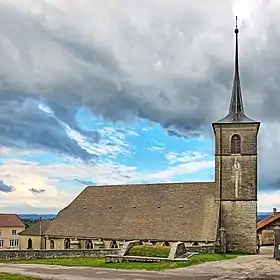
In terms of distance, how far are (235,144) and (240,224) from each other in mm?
6525

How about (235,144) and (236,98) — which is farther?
(236,98)

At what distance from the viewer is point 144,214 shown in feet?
160

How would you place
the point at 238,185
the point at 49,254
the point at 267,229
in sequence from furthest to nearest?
the point at 267,229 → the point at 238,185 → the point at 49,254

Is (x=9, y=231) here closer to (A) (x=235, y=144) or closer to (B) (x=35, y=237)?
(B) (x=35, y=237)

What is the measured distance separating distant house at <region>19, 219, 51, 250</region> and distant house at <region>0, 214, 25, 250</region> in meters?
32.5

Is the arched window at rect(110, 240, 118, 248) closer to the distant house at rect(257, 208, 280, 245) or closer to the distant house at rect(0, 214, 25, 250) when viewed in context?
the distant house at rect(257, 208, 280, 245)

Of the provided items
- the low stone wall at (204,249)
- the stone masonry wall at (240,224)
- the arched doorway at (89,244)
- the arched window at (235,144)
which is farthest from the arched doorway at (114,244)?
the arched window at (235,144)

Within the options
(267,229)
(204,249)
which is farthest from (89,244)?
(267,229)

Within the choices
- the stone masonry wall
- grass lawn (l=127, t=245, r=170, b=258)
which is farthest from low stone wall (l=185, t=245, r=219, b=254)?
grass lawn (l=127, t=245, r=170, b=258)

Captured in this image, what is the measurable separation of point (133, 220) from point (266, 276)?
22.7m

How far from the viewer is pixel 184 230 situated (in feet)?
150

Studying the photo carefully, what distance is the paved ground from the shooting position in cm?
2598

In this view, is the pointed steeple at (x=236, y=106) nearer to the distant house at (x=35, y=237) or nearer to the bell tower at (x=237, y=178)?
the bell tower at (x=237, y=178)

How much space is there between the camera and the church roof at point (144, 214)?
1806 inches
